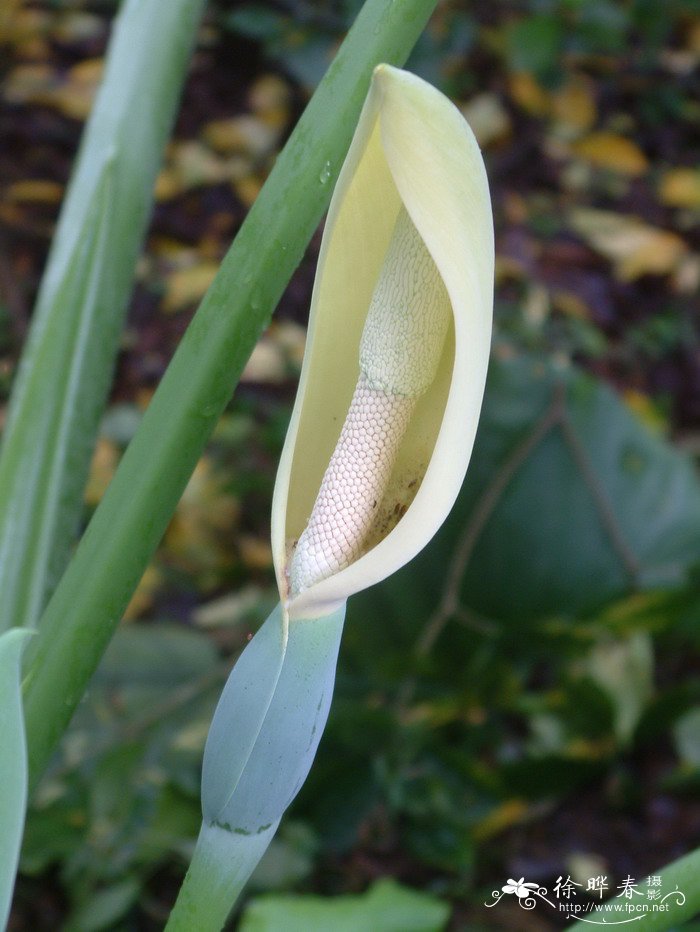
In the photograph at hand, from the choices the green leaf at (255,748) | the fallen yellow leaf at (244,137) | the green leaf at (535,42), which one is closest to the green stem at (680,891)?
the green leaf at (255,748)

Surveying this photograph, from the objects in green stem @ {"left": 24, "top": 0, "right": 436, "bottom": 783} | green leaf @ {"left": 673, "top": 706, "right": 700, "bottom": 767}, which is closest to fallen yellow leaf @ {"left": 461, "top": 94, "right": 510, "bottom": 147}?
green leaf @ {"left": 673, "top": 706, "right": 700, "bottom": 767}

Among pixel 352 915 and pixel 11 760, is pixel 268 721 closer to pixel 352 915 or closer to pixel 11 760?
pixel 11 760

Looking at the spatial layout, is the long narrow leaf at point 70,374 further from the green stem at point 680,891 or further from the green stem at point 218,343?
the green stem at point 680,891

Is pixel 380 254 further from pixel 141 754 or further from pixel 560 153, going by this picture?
pixel 560 153

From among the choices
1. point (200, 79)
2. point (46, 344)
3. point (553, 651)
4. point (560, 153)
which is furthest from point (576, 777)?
point (200, 79)

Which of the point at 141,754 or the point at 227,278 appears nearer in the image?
the point at 227,278
